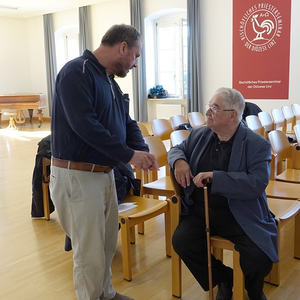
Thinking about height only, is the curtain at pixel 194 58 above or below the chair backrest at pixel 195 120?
above

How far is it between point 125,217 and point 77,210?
626 millimetres

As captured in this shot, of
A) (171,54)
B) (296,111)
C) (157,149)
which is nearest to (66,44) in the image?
(171,54)

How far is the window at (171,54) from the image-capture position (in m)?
10.0

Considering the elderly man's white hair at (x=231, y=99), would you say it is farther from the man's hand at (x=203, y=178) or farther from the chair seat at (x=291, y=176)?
the chair seat at (x=291, y=176)

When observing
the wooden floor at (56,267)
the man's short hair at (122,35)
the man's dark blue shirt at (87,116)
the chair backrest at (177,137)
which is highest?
the man's short hair at (122,35)

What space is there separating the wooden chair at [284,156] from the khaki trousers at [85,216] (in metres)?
1.74

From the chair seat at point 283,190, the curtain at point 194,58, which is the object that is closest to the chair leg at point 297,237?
the chair seat at point 283,190

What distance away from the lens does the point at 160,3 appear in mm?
9773

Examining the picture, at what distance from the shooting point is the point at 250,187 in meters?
2.00

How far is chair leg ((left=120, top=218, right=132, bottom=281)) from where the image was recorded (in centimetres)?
250

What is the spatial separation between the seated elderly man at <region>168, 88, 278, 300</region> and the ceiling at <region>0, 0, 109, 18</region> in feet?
31.5

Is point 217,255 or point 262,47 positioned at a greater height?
point 262,47

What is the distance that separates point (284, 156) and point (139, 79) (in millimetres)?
7126

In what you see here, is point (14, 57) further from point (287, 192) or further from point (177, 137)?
point (287, 192)
